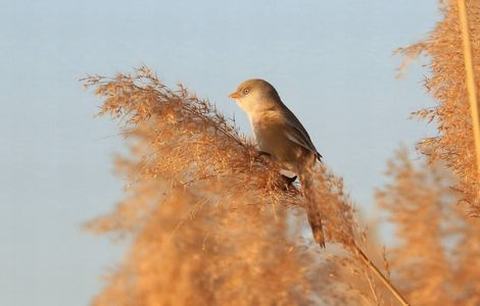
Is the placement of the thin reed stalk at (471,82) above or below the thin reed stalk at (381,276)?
above

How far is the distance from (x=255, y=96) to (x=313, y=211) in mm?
1151

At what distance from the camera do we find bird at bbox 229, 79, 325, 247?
3014 millimetres

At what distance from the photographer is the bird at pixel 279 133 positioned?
301 centimetres

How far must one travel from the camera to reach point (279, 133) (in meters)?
3.66

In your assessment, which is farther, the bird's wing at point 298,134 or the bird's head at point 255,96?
the bird's head at point 255,96

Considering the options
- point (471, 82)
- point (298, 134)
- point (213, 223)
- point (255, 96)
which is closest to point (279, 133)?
point (298, 134)

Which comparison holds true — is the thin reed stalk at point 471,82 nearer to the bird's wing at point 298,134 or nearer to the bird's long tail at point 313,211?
the bird's long tail at point 313,211

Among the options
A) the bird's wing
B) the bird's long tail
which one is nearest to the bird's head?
the bird's wing

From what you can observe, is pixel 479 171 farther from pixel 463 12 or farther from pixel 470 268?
pixel 470 268

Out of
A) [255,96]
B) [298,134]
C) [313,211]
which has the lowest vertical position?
[313,211]

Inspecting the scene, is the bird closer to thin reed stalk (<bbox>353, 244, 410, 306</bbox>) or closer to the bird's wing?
the bird's wing

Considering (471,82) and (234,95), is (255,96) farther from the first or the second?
(471,82)

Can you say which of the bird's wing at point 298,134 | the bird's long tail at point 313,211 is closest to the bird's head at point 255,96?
the bird's wing at point 298,134

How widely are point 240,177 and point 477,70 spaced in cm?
105
